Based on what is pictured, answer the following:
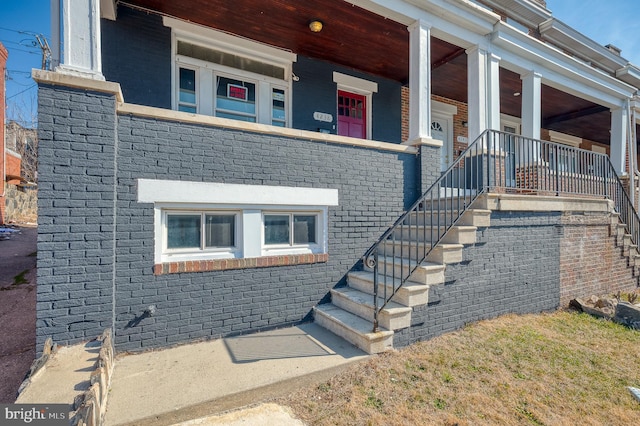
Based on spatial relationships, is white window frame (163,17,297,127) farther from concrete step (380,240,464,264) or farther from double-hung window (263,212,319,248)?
concrete step (380,240,464,264)

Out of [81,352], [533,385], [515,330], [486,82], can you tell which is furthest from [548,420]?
[486,82]

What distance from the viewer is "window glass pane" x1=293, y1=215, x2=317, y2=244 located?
4.34 meters

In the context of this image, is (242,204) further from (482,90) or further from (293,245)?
(482,90)

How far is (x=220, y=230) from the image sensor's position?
3.86 meters

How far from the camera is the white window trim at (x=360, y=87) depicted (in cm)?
658

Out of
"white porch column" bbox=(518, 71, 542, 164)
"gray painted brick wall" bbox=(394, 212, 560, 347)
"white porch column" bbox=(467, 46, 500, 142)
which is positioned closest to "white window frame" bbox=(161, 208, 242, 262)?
"gray painted brick wall" bbox=(394, 212, 560, 347)

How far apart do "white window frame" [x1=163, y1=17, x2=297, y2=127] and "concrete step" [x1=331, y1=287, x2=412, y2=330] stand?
11.4 feet

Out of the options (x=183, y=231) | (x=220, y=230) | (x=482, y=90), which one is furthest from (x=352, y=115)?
(x=183, y=231)

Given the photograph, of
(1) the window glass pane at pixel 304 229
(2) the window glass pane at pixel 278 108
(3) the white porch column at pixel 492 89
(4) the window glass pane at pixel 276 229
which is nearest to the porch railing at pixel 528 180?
(3) the white porch column at pixel 492 89

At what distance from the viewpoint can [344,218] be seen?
4.51m

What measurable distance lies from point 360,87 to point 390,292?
4.71m

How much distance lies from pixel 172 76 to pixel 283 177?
109 inches

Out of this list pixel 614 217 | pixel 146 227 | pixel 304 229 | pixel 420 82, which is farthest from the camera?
pixel 614 217

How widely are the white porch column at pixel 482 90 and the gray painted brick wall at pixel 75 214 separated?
5696 millimetres
